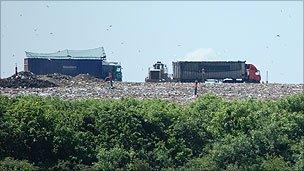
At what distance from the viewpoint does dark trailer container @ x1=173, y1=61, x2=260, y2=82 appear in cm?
3262

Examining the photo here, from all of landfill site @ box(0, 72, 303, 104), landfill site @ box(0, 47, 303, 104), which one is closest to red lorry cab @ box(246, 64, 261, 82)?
landfill site @ box(0, 47, 303, 104)

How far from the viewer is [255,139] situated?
18375 millimetres

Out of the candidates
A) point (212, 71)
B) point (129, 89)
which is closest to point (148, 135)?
point (129, 89)

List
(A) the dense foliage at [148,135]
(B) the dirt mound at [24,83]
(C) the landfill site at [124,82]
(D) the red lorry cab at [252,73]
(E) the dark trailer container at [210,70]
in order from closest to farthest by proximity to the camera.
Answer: (A) the dense foliage at [148,135] → (C) the landfill site at [124,82] → (B) the dirt mound at [24,83] → (E) the dark trailer container at [210,70] → (D) the red lorry cab at [252,73]

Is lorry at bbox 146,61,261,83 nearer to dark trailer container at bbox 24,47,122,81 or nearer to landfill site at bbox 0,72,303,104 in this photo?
dark trailer container at bbox 24,47,122,81

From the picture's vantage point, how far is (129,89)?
1015 inches

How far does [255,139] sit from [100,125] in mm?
4132

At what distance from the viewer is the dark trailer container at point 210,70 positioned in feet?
107

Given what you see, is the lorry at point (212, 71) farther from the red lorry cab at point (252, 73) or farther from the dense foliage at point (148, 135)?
the dense foliage at point (148, 135)

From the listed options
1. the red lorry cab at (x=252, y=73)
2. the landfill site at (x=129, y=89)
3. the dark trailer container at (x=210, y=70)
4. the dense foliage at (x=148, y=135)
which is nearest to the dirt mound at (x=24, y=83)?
the landfill site at (x=129, y=89)

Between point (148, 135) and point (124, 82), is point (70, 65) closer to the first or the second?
point (124, 82)

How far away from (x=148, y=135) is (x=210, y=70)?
14584mm

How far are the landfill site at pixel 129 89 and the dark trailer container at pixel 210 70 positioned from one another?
5.15 meters

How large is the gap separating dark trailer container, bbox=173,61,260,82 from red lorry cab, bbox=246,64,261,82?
0.16 meters
